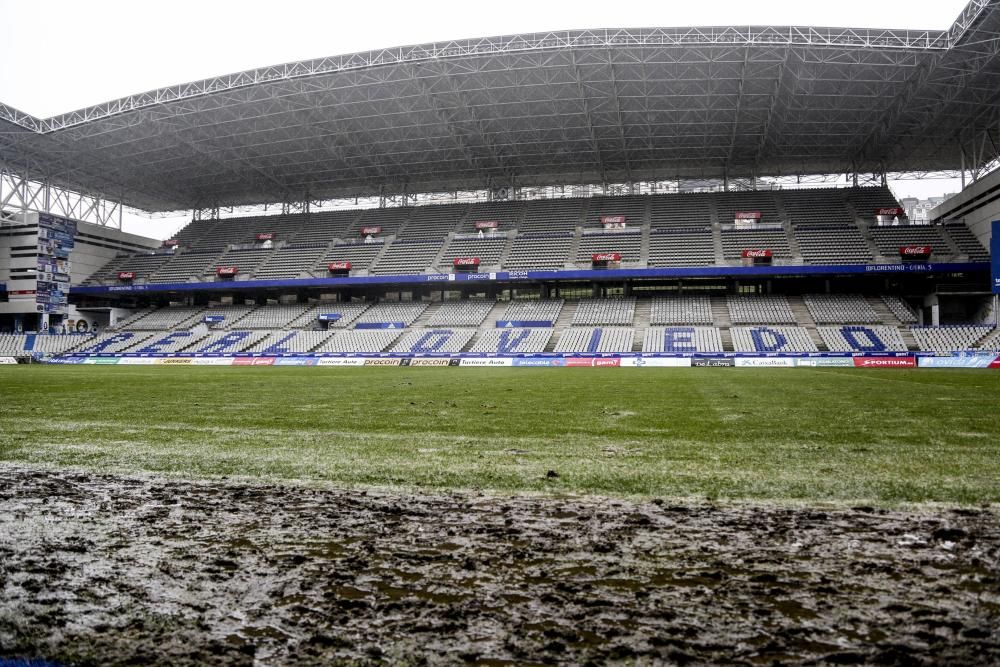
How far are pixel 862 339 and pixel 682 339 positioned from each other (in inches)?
374

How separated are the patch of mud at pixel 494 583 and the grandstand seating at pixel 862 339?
31928 millimetres

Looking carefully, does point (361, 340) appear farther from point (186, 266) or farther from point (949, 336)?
point (949, 336)

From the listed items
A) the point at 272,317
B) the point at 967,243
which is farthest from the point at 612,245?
the point at 272,317

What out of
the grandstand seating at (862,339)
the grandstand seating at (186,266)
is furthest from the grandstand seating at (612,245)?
the grandstand seating at (186,266)

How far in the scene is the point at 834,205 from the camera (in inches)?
1663

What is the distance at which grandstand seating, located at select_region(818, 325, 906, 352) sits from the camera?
29.9 meters

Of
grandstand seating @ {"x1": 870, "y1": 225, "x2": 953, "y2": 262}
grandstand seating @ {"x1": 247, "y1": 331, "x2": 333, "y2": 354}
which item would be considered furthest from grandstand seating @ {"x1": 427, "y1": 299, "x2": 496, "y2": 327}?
grandstand seating @ {"x1": 870, "y1": 225, "x2": 953, "y2": 262}

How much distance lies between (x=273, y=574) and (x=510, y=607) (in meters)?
0.87

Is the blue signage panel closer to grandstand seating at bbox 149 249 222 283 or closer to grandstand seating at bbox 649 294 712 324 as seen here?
grandstand seating at bbox 649 294 712 324

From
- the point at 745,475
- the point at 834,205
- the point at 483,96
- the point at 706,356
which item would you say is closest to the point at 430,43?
the point at 483,96

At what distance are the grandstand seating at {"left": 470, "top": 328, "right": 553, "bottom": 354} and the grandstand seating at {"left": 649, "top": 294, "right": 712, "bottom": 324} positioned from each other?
7291 millimetres

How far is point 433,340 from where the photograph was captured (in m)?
36.2

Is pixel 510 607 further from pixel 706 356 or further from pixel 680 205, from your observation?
pixel 680 205

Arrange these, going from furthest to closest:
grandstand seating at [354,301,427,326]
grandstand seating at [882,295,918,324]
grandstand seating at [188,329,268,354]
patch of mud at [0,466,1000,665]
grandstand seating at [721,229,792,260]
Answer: grandstand seating at [354,301,427,326] < grandstand seating at [721,229,792,260] < grandstand seating at [188,329,268,354] < grandstand seating at [882,295,918,324] < patch of mud at [0,466,1000,665]
